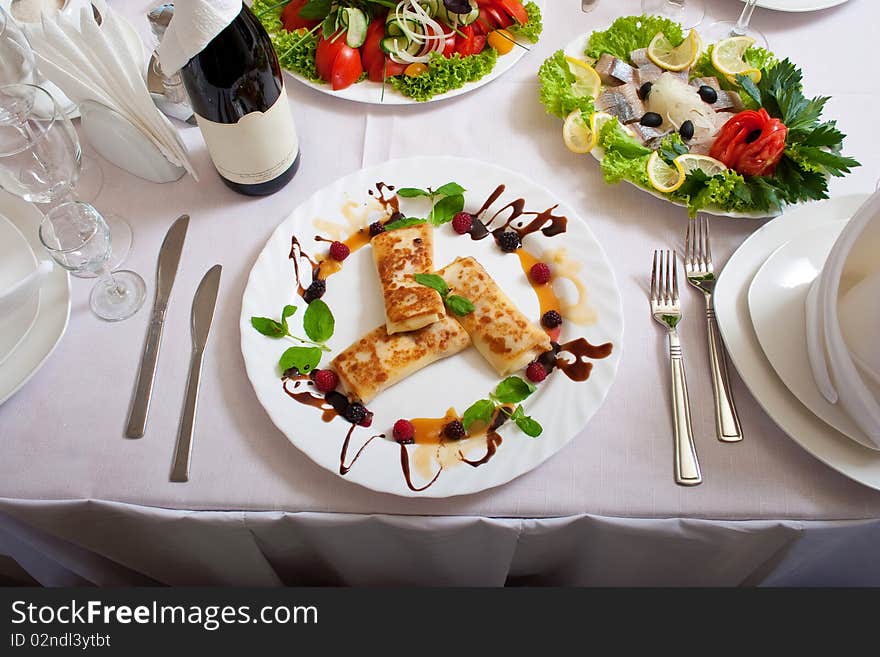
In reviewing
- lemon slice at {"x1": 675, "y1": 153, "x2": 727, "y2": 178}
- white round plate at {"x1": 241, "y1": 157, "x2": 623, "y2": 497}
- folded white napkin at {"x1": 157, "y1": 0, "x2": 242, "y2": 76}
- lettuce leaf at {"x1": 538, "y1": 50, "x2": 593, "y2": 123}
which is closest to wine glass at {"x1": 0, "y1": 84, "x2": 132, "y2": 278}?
folded white napkin at {"x1": 157, "y1": 0, "x2": 242, "y2": 76}

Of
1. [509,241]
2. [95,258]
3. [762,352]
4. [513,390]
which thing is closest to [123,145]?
[95,258]

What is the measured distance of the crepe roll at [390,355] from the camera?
43.9 inches

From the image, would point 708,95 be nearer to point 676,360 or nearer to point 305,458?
point 676,360

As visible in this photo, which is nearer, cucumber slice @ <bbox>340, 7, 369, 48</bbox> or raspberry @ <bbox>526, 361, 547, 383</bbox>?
raspberry @ <bbox>526, 361, 547, 383</bbox>

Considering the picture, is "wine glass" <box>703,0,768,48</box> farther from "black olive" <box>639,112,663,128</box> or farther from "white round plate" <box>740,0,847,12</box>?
"black olive" <box>639,112,663,128</box>

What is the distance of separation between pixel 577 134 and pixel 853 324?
65 cm

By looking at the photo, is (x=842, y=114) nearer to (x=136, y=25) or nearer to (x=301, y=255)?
(x=301, y=255)

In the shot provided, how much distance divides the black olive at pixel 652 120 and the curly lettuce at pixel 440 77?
37 cm

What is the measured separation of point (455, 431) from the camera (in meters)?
1.06

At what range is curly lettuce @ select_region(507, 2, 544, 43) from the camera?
4.88 ft

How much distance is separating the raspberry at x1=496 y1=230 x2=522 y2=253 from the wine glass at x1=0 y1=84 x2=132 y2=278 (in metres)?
0.76

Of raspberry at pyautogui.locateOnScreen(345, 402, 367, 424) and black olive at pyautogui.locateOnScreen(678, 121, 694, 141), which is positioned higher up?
black olive at pyautogui.locateOnScreen(678, 121, 694, 141)

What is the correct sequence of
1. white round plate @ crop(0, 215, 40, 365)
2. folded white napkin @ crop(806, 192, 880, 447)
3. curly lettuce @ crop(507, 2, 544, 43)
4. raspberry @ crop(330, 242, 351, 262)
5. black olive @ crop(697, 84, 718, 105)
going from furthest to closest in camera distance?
curly lettuce @ crop(507, 2, 544, 43)
black olive @ crop(697, 84, 718, 105)
raspberry @ crop(330, 242, 351, 262)
white round plate @ crop(0, 215, 40, 365)
folded white napkin @ crop(806, 192, 880, 447)

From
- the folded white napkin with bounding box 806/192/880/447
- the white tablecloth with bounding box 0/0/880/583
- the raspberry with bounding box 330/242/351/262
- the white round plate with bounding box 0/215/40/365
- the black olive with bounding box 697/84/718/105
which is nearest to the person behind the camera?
the folded white napkin with bounding box 806/192/880/447
